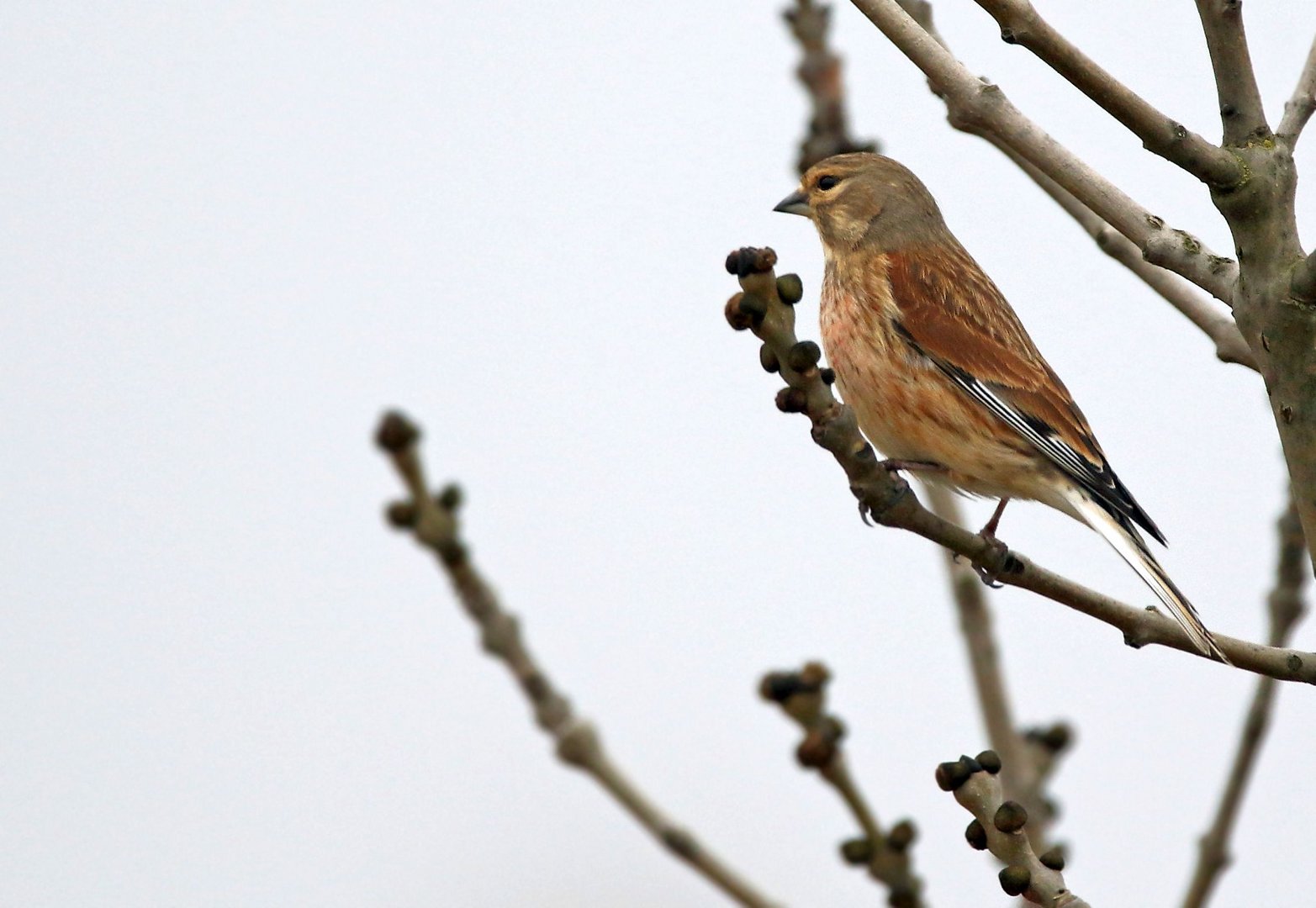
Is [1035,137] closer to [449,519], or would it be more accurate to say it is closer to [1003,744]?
[449,519]

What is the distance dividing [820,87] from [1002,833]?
3.52 m

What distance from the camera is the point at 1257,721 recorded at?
360cm

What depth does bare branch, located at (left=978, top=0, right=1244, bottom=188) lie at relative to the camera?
2.69m

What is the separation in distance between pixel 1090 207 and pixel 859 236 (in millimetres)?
2271

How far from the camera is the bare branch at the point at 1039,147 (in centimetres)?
287

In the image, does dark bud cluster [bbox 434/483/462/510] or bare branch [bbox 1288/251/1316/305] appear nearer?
dark bud cluster [bbox 434/483/462/510]

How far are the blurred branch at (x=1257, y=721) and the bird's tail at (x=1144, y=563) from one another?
275mm

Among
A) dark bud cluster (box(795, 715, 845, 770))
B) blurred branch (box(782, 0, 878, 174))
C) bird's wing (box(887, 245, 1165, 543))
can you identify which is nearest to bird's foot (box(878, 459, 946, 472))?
bird's wing (box(887, 245, 1165, 543))

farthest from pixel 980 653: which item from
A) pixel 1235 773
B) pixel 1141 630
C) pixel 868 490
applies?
pixel 868 490

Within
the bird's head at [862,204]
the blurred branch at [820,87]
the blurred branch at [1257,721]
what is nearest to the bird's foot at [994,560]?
the blurred branch at [1257,721]

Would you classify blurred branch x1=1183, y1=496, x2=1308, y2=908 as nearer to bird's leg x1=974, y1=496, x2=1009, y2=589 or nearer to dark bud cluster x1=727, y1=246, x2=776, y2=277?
bird's leg x1=974, y1=496, x2=1009, y2=589

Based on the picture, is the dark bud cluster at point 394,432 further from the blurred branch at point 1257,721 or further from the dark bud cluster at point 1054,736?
the dark bud cluster at point 1054,736

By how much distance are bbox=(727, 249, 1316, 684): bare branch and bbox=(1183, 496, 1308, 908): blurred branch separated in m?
0.61

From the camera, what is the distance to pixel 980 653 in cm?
449
